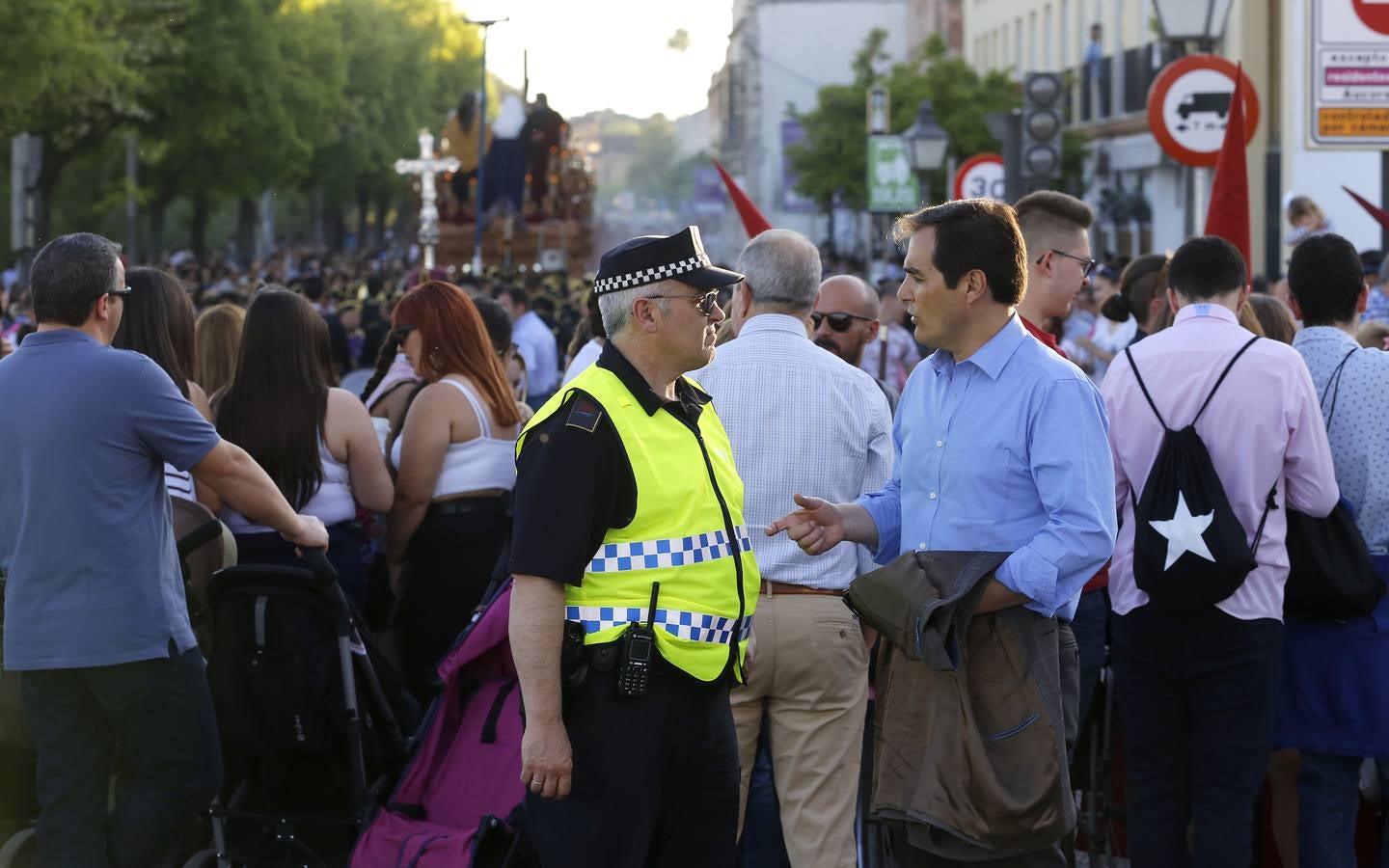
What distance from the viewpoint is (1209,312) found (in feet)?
17.5

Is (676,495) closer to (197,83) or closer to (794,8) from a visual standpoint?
(197,83)

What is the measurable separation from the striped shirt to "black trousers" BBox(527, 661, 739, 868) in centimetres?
121

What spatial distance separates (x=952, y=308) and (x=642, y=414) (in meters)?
0.77

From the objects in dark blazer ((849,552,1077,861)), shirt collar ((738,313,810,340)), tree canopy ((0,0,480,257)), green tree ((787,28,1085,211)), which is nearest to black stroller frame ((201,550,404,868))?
shirt collar ((738,313,810,340))

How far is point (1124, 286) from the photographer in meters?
7.33

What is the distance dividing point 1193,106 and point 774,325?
19.2ft

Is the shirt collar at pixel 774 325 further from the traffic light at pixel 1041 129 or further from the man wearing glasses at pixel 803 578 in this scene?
the traffic light at pixel 1041 129

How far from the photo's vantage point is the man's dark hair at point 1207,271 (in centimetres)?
535

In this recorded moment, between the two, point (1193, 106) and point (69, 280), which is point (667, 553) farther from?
point (1193, 106)

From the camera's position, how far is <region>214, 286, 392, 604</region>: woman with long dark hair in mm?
6363

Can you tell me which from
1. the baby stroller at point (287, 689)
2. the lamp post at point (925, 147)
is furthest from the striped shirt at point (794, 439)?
the lamp post at point (925, 147)

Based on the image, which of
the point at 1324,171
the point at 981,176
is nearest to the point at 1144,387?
the point at 981,176

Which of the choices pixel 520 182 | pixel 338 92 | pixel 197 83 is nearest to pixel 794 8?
pixel 338 92

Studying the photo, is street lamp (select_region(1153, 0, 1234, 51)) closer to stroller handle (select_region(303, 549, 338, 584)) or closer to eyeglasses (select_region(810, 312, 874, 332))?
eyeglasses (select_region(810, 312, 874, 332))
